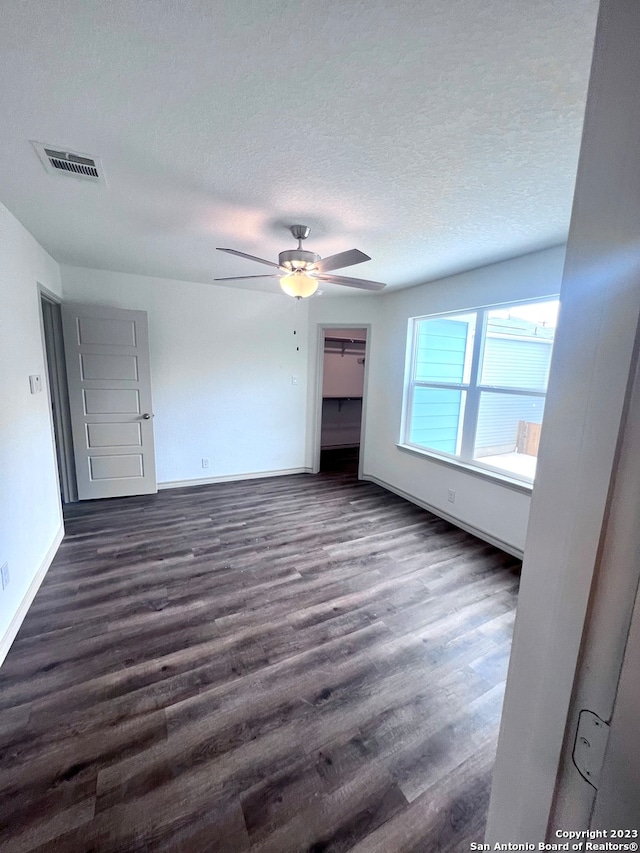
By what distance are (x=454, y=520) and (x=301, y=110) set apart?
3380 mm

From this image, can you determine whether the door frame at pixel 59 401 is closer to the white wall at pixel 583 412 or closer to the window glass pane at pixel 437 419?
the window glass pane at pixel 437 419

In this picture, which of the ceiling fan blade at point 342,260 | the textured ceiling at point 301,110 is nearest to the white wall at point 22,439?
the textured ceiling at point 301,110

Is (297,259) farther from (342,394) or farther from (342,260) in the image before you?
(342,394)

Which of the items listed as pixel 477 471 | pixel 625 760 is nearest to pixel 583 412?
pixel 625 760

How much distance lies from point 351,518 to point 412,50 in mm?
3263

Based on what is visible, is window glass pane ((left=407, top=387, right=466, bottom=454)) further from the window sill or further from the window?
the window sill

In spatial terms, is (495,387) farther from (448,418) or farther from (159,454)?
(159,454)

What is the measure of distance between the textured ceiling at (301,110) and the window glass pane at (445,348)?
123cm

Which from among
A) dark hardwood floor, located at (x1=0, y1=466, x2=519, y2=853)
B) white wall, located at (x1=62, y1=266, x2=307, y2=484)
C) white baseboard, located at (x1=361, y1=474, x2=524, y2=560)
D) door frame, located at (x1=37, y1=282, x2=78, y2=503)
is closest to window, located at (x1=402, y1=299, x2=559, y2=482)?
white baseboard, located at (x1=361, y1=474, x2=524, y2=560)

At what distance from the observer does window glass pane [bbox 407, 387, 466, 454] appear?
3623 millimetres

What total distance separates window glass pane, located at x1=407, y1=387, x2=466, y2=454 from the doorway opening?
2137 millimetres

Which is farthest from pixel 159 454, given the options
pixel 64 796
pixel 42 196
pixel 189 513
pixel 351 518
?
pixel 64 796

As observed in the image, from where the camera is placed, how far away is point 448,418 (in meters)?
3.75

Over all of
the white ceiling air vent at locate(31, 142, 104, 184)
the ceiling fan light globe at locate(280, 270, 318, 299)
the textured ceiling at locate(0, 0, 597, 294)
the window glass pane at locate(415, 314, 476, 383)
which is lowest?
the window glass pane at locate(415, 314, 476, 383)
